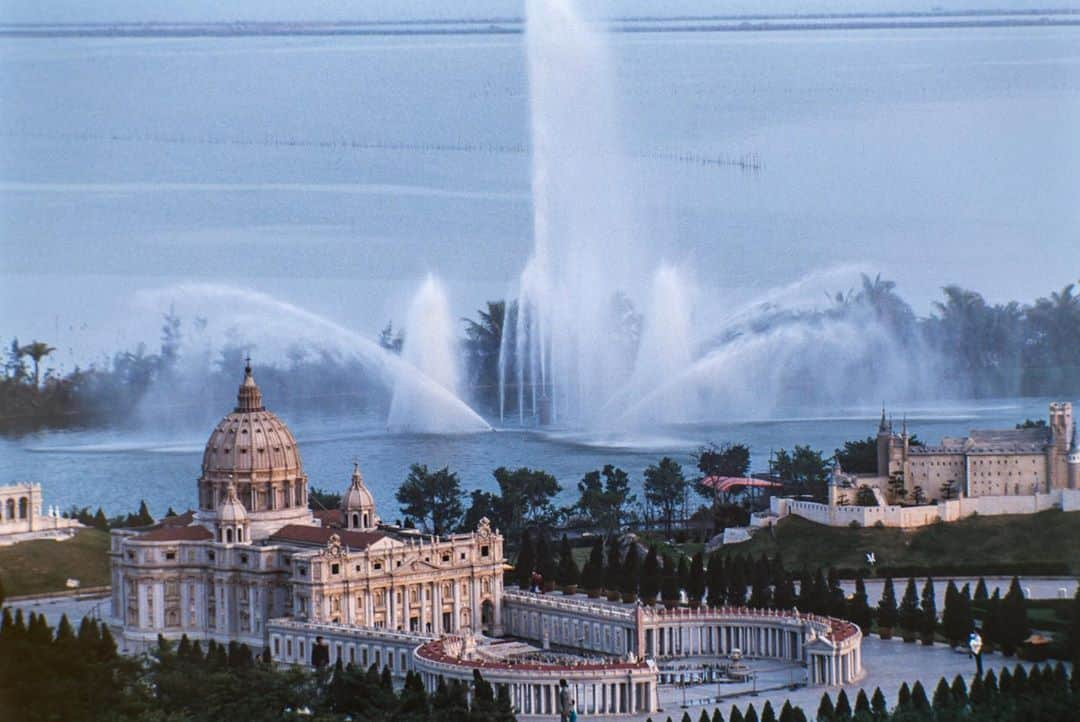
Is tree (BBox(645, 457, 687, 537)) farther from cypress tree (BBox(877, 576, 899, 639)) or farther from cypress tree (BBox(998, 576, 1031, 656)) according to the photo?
cypress tree (BBox(998, 576, 1031, 656))

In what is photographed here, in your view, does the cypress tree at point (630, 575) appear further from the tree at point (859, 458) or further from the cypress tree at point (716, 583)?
the tree at point (859, 458)

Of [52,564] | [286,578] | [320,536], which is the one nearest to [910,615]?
[320,536]

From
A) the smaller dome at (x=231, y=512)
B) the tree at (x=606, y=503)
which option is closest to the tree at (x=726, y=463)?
the tree at (x=606, y=503)

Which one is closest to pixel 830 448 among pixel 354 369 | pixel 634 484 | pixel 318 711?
pixel 634 484

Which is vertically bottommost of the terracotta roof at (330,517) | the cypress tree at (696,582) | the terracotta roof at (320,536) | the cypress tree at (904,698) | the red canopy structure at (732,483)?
the cypress tree at (904,698)

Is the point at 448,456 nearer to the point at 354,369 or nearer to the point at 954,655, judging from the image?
the point at 354,369

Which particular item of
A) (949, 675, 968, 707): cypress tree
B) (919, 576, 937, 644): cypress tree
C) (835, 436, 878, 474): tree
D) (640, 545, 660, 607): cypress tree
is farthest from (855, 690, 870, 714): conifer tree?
(835, 436, 878, 474): tree
